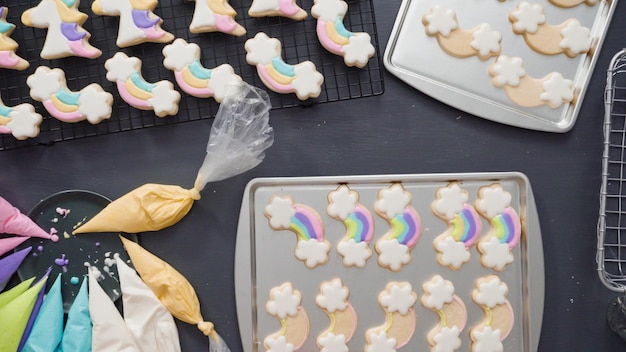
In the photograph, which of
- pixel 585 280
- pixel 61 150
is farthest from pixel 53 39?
pixel 585 280

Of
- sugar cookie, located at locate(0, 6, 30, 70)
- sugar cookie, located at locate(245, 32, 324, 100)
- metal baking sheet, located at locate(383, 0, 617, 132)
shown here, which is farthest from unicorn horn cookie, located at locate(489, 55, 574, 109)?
sugar cookie, located at locate(0, 6, 30, 70)

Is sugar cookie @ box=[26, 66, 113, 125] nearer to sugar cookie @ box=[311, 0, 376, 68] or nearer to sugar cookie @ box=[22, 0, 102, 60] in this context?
sugar cookie @ box=[22, 0, 102, 60]

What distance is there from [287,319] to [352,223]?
0.76 feet

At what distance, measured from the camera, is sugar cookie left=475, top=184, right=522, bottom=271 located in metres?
1.08

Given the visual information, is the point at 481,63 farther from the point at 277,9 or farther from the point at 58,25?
the point at 58,25

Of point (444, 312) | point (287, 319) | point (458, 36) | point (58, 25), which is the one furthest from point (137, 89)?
point (444, 312)

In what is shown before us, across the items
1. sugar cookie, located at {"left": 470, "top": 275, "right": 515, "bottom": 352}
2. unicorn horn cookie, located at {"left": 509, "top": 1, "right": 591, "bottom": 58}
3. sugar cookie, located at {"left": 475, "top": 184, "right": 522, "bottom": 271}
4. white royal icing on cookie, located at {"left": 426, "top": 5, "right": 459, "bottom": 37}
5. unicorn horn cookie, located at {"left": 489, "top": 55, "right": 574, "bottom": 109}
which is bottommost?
sugar cookie, located at {"left": 470, "top": 275, "right": 515, "bottom": 352}

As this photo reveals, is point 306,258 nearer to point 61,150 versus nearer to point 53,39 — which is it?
point 61,150

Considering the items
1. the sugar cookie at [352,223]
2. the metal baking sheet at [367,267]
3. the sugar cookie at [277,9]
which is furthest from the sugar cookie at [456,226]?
the sugar cookie at [277,9]

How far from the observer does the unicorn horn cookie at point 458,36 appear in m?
1.10

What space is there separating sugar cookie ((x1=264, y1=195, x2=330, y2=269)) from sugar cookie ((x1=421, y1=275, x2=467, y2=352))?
0.22 meters

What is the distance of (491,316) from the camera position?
3.56 ft

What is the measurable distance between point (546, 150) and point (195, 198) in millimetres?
719

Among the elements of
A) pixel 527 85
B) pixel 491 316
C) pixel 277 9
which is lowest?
pixel 491 316
